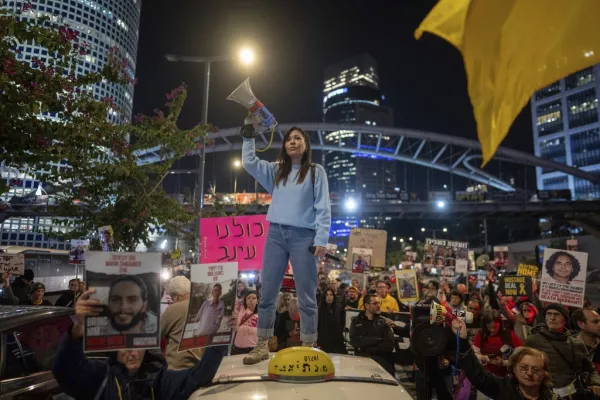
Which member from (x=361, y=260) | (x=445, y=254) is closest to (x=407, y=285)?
(x=361, y=260)

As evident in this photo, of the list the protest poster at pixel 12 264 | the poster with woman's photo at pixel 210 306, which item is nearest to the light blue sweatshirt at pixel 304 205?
the poster with woman's photo at pixel 210 306

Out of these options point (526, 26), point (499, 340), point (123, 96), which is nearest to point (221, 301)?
point (526, 26)

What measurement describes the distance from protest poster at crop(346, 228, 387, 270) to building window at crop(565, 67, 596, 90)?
111862mm

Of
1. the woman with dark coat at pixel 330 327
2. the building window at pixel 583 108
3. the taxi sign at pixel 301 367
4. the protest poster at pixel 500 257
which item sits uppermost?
the building window at pixel 583 108

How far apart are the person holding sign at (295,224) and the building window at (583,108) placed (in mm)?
118706

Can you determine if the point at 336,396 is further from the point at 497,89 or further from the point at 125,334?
the point at 497,89

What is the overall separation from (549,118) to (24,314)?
130 m

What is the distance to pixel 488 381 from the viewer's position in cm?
434

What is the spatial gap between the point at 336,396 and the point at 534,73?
1941 millimetres

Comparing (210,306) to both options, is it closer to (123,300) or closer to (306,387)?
(123,300)

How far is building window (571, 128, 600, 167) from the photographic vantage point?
103812mm

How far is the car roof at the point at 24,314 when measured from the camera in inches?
152

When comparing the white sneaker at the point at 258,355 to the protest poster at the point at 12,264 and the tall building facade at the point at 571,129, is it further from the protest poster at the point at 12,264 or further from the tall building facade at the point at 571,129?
the tall building facade at the point at 571,129

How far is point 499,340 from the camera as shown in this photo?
25.2 ft
